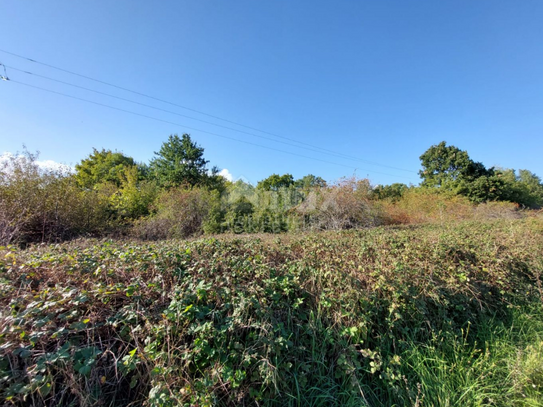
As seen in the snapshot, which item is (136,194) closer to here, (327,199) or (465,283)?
(327,199)

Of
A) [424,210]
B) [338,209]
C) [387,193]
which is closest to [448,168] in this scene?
[387,193]

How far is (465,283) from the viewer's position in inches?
83.5

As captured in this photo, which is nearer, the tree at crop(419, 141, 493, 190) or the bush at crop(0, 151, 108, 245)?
the bush at crop(0, 151, 108, 245)

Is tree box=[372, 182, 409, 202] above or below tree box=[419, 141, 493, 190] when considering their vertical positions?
below

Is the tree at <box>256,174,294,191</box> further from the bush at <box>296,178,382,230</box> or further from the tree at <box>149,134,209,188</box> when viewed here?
the bush at <box>296,178,382,230</box>

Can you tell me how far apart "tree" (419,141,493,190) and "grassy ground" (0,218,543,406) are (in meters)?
20.4

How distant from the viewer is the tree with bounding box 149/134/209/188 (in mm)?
14663

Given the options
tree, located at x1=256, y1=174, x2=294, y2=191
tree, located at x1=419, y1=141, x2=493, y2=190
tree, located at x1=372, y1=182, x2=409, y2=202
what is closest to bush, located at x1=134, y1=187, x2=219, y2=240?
tree, located at x1=372, y1=182, x2=409, y2=202

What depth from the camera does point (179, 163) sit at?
49.4 ft

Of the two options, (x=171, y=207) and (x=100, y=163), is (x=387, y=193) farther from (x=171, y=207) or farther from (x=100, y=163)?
(x=100, y=163)

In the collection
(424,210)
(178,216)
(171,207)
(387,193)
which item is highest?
(387,193)

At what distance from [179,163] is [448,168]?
80.3 feet

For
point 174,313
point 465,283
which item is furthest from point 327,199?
point 174,313

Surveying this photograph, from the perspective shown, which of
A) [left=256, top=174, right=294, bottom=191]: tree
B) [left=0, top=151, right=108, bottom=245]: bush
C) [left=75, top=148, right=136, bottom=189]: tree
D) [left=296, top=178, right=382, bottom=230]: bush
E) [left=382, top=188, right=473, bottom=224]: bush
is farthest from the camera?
[left=256, top=174, right=294, bottom=191]: tree
